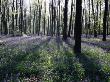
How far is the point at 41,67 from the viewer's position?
13633 mm

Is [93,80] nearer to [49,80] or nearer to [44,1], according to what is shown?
[49,80]

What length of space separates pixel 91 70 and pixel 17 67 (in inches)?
136

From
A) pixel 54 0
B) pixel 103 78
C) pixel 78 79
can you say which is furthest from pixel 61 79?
pixel 54 0

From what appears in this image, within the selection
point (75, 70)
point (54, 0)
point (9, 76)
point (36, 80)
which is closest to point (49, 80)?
point (36, 80)

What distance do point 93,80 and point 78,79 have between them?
0.57 metres

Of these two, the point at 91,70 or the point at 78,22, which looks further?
the point at 78,22

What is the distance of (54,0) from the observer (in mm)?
104875

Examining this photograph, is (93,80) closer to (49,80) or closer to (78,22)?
(49,80)

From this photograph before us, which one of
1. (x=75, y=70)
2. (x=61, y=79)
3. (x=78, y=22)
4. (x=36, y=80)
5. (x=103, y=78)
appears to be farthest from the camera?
(x=78, y=22)

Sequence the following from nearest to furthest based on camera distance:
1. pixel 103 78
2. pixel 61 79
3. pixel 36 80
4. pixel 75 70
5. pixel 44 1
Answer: pixel 36 80, pixel 61 79, pixel 103 78, pixel 75 70, pixel 44 1

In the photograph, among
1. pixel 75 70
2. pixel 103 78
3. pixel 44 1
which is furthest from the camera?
pixel 44 1

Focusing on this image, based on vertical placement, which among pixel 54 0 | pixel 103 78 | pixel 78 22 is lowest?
pixel 103 78

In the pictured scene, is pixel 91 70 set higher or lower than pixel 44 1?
lower

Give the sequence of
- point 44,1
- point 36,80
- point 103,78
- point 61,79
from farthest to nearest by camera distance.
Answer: point 44,1 → point 103,78 → point 61,79 → point 36,80
